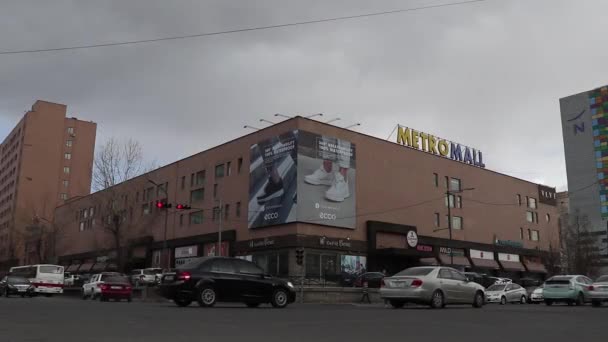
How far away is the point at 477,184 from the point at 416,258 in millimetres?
15392

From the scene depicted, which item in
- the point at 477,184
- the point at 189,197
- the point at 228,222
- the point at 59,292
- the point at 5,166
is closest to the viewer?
the point at 59,292

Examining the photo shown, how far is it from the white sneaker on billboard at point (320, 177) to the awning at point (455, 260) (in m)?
16.7

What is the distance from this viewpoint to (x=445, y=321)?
40.4ft

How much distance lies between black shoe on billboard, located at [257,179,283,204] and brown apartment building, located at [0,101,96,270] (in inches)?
2773

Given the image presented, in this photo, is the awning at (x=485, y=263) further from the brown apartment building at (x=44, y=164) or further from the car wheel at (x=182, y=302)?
the brown apartment building at (x=44, y=164)

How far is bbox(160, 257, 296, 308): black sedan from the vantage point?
1734 cm

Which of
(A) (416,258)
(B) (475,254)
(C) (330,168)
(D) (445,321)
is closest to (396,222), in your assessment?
(A) (416,258)

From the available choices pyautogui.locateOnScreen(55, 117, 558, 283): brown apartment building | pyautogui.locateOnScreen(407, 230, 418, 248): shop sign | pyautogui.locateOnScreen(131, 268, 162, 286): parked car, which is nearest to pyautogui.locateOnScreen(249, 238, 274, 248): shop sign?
pyautogui.locateOnScreen(55, 117, 558, 283): brown apartment building

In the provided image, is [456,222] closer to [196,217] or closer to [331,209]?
[331,209]

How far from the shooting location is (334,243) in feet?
157

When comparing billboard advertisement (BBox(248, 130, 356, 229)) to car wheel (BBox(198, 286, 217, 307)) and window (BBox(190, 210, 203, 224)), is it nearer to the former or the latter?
window (BBox(190, 210, 203, 224))

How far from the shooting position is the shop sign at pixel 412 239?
178ft

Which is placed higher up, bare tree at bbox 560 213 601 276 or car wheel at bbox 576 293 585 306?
bare tree at bbox 560 213 601 276

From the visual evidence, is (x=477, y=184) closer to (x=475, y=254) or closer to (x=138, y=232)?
(x=475, y=254)
